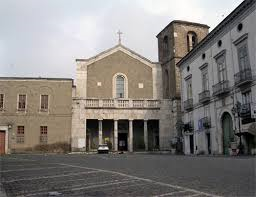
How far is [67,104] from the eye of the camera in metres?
37.8

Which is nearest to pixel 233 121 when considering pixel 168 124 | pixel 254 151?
pixel 254 151

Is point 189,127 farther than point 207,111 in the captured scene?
Yes

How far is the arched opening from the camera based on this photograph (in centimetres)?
2791

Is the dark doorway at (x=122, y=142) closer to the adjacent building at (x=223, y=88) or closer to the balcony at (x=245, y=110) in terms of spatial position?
the adjacent building at (x=223, y=88)

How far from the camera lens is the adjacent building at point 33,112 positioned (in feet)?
119

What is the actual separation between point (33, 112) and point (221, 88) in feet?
63.7

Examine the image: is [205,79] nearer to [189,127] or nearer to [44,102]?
[189,127]

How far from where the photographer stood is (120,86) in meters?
42.2

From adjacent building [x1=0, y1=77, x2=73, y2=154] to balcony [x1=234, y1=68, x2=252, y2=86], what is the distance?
60.1 ft

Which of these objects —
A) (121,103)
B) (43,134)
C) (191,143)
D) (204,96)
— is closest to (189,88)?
(204,96)

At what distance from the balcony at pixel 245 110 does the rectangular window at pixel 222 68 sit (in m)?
3.85

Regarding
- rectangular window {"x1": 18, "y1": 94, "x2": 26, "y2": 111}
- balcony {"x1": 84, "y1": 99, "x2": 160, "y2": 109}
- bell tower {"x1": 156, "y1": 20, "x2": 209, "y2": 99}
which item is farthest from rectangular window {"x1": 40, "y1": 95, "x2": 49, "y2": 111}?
bell tower {"x1": 156, "y1": 20, "x2": 209, "y2": 99}

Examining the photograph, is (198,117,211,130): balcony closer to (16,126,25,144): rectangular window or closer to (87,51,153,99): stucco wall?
(87,51,153,99): stucco wall

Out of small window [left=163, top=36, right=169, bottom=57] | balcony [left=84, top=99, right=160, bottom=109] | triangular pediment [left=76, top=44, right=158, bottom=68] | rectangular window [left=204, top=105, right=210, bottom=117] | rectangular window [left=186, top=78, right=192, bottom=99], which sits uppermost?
small window [left=163, top=36, right=169, bottom=57]
